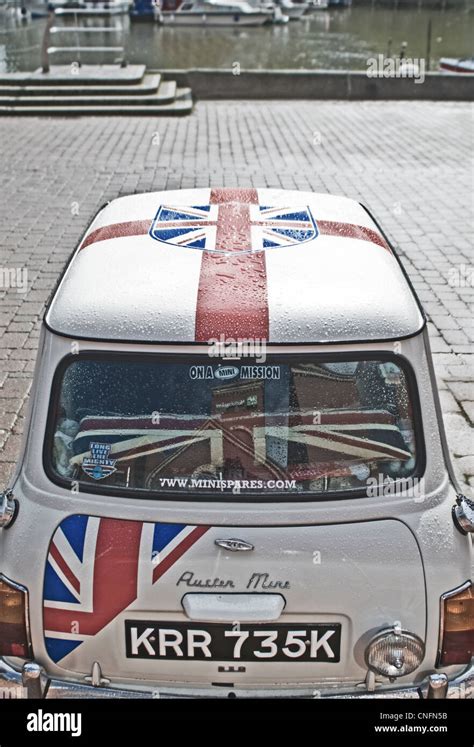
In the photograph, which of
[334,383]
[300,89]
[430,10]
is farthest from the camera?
[430,10]

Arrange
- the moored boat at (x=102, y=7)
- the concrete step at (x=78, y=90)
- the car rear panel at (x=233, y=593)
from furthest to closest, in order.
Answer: the moored boat at (x=102, y=7), the concrete step at (x=78, y=90), the car rear panel at (x=233, y=593)

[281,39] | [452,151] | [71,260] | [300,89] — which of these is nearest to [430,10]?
[281,39]

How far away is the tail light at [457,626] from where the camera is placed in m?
2.85

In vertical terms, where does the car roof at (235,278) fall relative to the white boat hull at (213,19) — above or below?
below

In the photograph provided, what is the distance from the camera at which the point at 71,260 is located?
11.6 ft

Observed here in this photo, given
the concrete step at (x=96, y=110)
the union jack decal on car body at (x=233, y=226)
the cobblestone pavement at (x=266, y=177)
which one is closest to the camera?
the union jack decal on car body at (x=233, y=226)

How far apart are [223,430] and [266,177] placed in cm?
1025

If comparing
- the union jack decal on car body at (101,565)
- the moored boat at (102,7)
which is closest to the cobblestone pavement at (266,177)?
the union jack decal on car body at (101,565)

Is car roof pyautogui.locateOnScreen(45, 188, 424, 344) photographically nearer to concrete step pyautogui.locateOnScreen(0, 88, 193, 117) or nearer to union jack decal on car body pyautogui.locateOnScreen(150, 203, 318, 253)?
union jack decal on car body pyautogui.locateOnScreen(150, 203, 318, 253)

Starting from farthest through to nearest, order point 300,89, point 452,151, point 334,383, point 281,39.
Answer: point 281,39, point 300,89, point 452,151, point 334,383

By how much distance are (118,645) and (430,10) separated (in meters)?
80.2

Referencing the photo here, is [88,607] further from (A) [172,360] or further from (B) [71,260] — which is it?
(B) [71,260]

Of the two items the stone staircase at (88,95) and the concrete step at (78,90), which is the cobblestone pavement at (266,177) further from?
the concrete step at (78,90)

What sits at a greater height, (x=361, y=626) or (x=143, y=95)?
(x=143, y=95)
